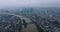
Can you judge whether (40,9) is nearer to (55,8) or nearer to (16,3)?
(55,8)

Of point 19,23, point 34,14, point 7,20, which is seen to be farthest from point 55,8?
point 7,20

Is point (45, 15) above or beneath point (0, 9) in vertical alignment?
beneath

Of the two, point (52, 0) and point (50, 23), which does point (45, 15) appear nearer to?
point (50, 23)

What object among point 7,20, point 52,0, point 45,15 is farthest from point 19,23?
point 52,0

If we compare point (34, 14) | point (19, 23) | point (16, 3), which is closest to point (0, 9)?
point (16, 3)

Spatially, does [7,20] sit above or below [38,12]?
below

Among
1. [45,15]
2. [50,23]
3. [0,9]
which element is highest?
[0,9]

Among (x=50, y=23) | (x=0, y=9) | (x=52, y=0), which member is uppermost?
(x=52, y=0)
